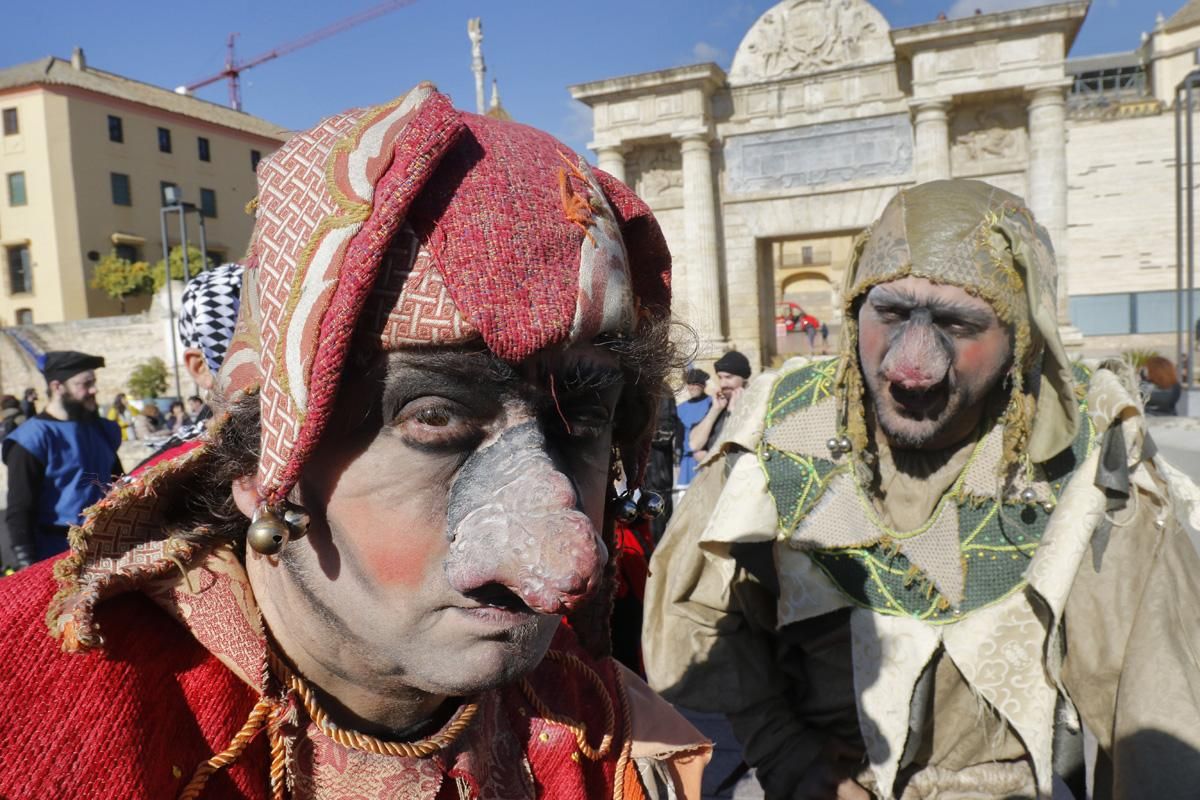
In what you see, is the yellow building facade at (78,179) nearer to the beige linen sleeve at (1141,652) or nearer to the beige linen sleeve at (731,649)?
the beige linen sleeve at (731,649)

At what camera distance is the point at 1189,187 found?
9.91 metres

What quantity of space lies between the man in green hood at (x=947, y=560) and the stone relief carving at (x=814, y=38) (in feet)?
42.2

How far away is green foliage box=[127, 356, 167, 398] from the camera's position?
2569 centimetres

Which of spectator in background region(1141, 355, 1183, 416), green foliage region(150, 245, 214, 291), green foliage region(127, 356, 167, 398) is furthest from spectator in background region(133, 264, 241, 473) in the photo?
green foliage region(150, 245, 214, 291)

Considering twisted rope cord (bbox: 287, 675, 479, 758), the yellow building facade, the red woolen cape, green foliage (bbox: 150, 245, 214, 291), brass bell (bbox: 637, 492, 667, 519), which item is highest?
the yellow building facade

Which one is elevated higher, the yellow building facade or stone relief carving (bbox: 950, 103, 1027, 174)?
the yellow building facade

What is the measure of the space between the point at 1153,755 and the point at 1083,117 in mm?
30668

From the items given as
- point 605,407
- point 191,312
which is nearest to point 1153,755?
point 605,407

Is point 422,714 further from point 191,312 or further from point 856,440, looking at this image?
point 191,312

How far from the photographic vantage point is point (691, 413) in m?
6.57

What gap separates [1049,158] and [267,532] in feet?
47.1

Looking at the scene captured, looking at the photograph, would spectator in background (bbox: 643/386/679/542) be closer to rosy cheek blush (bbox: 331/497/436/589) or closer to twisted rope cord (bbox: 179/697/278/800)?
twisted rope cord (bbox: 179/697/278/800)

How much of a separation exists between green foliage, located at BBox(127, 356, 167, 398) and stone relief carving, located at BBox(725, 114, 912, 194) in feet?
64.4

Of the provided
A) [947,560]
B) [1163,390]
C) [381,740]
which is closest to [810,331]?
[1163,390]
